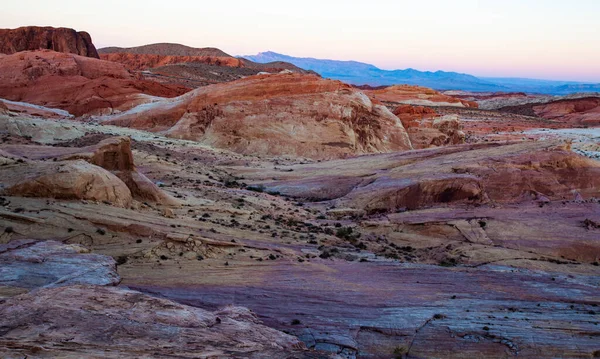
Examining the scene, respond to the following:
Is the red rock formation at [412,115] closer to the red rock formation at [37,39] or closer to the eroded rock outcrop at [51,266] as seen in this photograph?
the eroded rock outcrop at [51,266]

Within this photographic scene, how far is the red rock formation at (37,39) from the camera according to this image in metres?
79.3

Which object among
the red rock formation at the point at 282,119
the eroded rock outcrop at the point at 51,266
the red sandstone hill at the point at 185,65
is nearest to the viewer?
the eroded rock outcrop at the point at 51,266

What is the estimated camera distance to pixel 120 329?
7.20 metres

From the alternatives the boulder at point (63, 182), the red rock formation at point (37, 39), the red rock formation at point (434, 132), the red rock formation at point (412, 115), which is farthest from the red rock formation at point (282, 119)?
the red rock formation at point (37, 39)

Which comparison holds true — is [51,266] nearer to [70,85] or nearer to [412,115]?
[412,115]

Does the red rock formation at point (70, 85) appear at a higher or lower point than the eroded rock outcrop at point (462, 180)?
higher

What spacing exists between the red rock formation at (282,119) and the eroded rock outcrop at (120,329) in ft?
88.8

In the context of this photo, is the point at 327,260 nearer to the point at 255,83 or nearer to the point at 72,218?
the point at 72,218

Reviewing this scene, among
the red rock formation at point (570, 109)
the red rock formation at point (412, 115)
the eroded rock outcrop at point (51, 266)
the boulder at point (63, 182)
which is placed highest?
the red rock formation at point (570, 109)

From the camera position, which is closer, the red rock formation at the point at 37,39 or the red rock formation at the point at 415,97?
the red rock formation at the point at 37,39

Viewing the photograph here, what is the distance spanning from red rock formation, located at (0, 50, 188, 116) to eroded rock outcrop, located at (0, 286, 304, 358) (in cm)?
4089

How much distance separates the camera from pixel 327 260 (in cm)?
1415

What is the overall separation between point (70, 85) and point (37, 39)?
35.3 metres

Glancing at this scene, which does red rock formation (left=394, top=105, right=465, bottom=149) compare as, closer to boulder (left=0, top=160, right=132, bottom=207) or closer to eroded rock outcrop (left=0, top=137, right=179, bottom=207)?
eroded rock outcrop (left=0, top=137, right=179, bottom=207)
